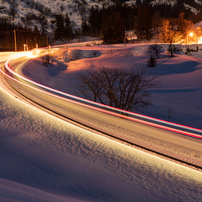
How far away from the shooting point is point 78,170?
633 cm

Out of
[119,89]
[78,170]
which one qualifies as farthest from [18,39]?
[78,170]

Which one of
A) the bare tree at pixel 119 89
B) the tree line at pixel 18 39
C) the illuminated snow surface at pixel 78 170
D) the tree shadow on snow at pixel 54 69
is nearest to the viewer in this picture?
the illuminated snow surface at pixel 78 170

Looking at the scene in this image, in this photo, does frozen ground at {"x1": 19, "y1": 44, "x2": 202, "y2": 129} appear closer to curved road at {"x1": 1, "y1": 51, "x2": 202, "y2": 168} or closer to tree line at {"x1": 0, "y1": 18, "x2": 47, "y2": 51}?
curved road at {"x1": 1, "y1": 51, "x2": 202, "y2": 168}

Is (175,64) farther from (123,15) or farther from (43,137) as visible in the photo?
(123,15)

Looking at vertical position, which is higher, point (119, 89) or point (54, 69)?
point (54, 69)

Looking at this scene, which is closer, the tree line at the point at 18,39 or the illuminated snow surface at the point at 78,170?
the illuminated snow surface at the point at 78,170

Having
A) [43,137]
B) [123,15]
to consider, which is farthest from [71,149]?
[123,15]

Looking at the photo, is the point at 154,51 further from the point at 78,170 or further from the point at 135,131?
the point at 78,170

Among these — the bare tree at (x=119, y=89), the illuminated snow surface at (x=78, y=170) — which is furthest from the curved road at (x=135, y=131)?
the bare tree at (x=119, y=89)

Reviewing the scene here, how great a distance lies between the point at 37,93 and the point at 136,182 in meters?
11.7

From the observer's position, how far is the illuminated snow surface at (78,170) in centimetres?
517

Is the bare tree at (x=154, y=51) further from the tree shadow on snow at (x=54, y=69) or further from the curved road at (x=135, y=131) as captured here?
the curved road at (x=135, y=131)

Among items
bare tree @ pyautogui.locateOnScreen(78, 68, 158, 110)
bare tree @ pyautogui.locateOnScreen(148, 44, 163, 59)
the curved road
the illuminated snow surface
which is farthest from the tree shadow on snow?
the illuminated snow surface

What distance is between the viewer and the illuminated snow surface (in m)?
5.17
